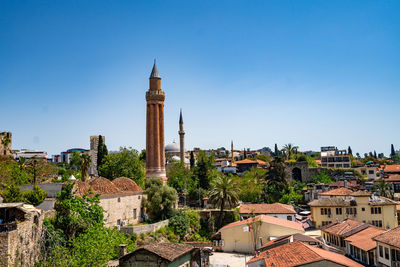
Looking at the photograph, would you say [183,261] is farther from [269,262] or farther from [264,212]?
[264,212]

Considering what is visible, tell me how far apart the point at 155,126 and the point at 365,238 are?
2978 cm

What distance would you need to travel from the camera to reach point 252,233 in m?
35.6

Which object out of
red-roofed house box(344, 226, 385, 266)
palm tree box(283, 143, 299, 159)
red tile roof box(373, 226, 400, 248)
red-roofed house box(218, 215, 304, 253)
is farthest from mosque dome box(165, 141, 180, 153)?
red tile roof box(373, 226, 400, 248)

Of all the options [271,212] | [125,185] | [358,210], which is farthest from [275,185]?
[125,185]

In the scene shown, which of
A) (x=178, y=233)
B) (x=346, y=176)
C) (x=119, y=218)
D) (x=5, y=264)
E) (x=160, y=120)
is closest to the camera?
(x=5, y=264)

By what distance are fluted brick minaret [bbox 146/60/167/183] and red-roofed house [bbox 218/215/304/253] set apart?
1416 centimetres

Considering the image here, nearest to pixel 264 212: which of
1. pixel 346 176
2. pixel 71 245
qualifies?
pixel 71 245

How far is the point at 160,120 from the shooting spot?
48.1m

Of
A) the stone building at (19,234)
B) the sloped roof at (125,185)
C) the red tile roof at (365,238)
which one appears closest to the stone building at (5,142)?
the sloped roof at (125,185)

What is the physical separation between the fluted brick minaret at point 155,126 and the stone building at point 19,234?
2528 centimetres

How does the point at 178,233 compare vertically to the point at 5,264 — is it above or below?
below

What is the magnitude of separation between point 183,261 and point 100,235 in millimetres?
6490

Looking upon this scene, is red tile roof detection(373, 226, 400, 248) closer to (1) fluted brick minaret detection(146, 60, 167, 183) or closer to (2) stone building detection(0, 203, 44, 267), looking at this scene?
(2) stone building detection(0, 203, 44, 267)

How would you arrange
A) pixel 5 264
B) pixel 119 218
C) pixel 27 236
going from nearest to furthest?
pixel 5 264
pixel 27 236
pixel 119 218
